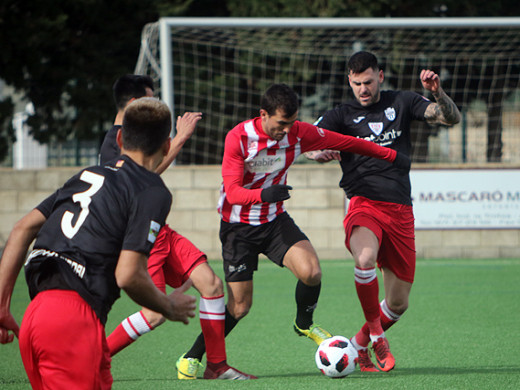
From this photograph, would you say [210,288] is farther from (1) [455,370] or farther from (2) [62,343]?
(2) [62,343]

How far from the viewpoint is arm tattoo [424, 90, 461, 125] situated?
5176mm

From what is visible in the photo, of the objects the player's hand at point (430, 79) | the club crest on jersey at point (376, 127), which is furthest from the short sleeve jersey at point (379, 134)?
the player's hand at point (430, 79)

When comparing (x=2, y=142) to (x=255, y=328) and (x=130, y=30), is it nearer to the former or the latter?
(x=130, y=30)

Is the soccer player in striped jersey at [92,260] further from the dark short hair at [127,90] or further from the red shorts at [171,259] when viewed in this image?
the dark short hair at [127,90]

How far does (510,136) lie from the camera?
13156 mm

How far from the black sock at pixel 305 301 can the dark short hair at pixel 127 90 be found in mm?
1660

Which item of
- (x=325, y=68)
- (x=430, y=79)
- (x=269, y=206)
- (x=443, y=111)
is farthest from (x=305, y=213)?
(x=430, y=79)

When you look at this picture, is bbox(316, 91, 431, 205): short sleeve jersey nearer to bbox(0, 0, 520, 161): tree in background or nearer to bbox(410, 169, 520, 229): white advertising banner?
bbox(410, 169, 520, 229): white advertising banner

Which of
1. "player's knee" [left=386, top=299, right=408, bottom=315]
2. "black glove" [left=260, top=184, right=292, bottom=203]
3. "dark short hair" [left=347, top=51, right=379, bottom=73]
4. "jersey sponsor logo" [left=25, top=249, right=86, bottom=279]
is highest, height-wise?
"dark short hair" [left=347, top=51, right=379, bottom=73]

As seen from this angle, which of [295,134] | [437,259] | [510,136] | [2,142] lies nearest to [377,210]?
[295,134]

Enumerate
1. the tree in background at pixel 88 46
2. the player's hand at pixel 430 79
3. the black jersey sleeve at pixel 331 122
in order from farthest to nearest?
the tree in background at pixel 88 46 → the black jersey sleeve at pixel 331 122 → the player's hand at pixel 430 79

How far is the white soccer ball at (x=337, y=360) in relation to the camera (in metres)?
4.59

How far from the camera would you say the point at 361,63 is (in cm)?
532

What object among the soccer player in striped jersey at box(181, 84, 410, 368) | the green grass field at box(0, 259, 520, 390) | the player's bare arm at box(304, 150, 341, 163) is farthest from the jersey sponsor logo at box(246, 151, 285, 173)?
the green grass field at box(0, 259, 520, 390)
